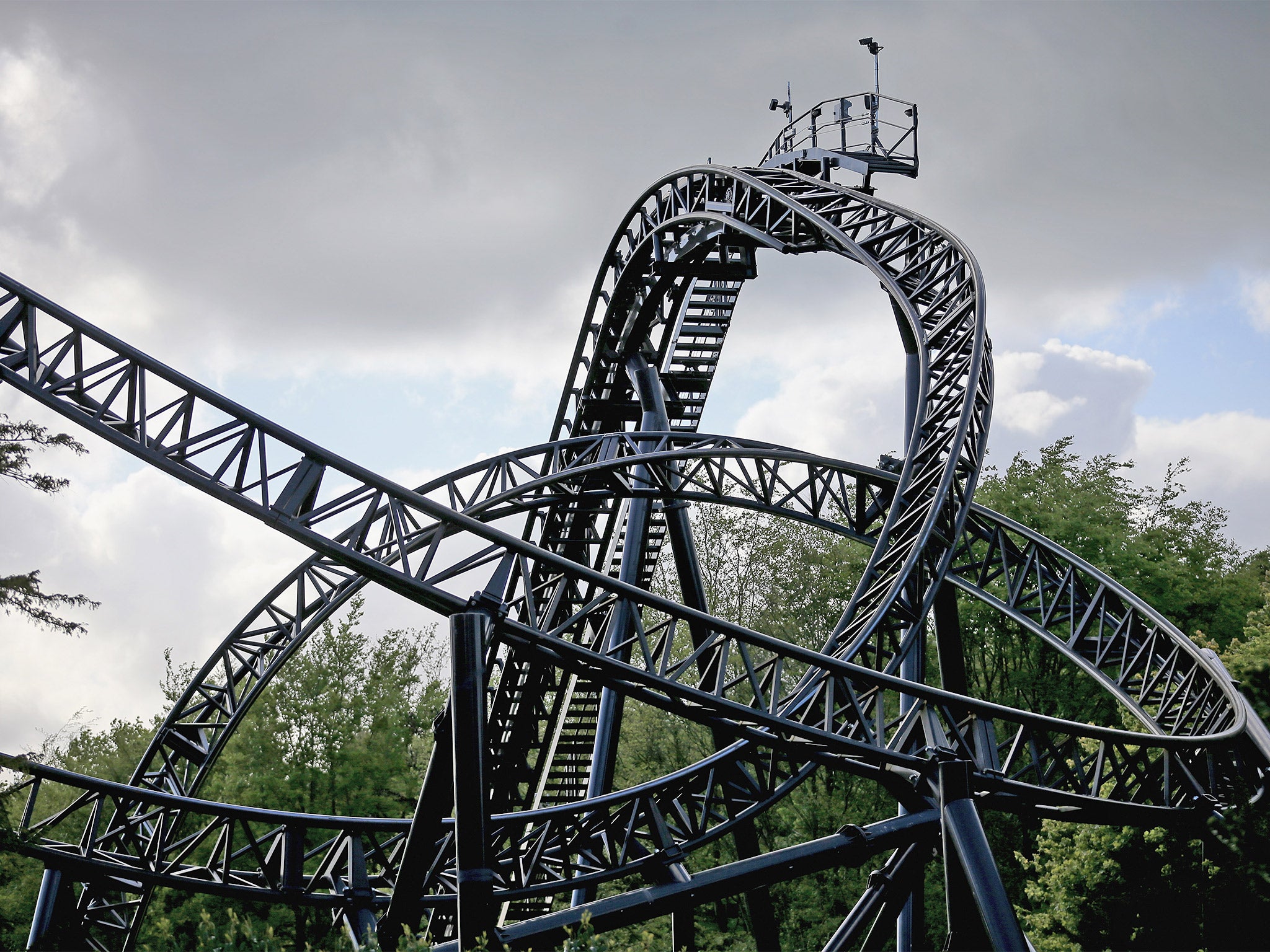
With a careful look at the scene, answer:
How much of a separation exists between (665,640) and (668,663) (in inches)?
103

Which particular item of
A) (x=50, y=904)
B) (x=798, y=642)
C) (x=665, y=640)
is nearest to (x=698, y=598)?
(x=665, y=640)

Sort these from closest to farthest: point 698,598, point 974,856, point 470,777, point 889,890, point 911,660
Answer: point 470,777
point 974,856
point 889,890
point 911,660
point 698,598

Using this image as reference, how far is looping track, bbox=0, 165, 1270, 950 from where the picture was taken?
9102 mm

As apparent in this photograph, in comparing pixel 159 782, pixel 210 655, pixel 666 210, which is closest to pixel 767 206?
pixel 666 210

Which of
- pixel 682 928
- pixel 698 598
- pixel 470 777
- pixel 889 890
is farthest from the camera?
pixel 698 598

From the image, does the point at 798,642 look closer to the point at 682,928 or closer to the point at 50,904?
the point at 682,928

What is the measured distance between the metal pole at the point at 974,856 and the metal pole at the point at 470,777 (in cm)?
369

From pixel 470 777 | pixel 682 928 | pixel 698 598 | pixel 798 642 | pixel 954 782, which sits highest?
pixel 798 642

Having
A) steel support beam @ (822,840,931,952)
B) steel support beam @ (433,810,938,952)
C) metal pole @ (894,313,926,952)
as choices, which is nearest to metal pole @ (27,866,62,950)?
steel support beam @ (433,810,938,952)

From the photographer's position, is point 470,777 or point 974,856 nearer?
point 470,777

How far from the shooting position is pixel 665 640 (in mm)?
10195

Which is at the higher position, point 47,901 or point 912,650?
point 912,650

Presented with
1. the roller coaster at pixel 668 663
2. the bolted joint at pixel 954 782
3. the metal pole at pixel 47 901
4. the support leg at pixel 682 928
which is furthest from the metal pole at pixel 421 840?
the metal pole at pixel 47 901

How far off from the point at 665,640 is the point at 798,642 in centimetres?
1889
